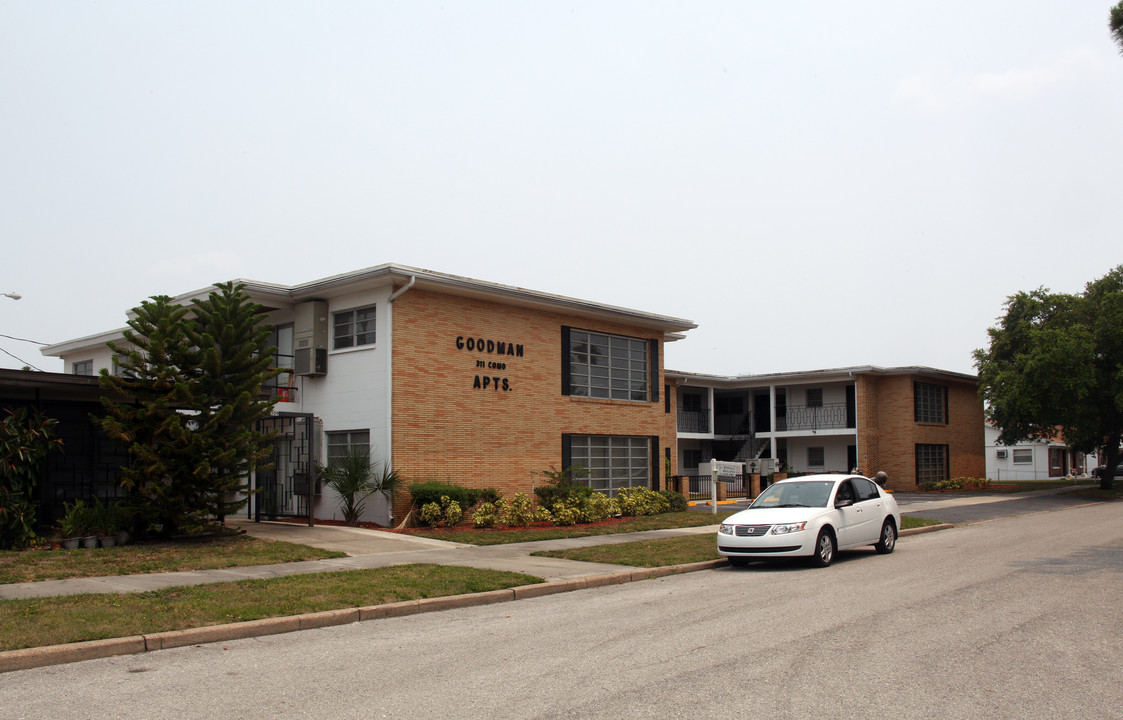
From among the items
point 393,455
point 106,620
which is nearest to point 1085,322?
point 393,455

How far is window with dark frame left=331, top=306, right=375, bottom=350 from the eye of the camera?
826 inches

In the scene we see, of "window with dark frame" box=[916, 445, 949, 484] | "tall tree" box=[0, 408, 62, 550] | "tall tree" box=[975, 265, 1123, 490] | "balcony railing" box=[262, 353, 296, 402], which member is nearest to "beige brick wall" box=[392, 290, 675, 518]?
"balcony railing" box=[262, 353, 296, 402]

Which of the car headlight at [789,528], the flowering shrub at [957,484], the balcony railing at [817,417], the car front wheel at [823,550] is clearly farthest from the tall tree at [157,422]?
the flowering shrub at [957,484]

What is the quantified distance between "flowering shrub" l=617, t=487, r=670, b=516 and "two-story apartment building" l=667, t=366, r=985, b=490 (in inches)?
566

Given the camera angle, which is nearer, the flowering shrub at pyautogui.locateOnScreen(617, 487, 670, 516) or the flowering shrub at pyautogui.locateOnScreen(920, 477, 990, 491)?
the flowering shrub at pyautogui.locateOnScreen(617, 487, 670, 516)

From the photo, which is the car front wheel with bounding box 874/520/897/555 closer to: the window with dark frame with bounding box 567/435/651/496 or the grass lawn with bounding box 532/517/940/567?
the grass lawn with bounding box 532/517/940/567

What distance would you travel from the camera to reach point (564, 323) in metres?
24.5

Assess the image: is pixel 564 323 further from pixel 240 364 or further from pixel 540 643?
pixel 540 643

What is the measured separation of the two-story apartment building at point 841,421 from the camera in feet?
132

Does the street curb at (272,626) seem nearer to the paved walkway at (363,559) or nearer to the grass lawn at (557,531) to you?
the paved walkway at (363,559)

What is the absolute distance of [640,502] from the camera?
77.6 feet

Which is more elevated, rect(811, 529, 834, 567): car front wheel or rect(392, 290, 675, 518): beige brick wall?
rect(392, 290, 675, 518): beige brick wall

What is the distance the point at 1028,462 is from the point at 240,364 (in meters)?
60.3

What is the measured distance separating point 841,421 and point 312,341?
91.1 feet
